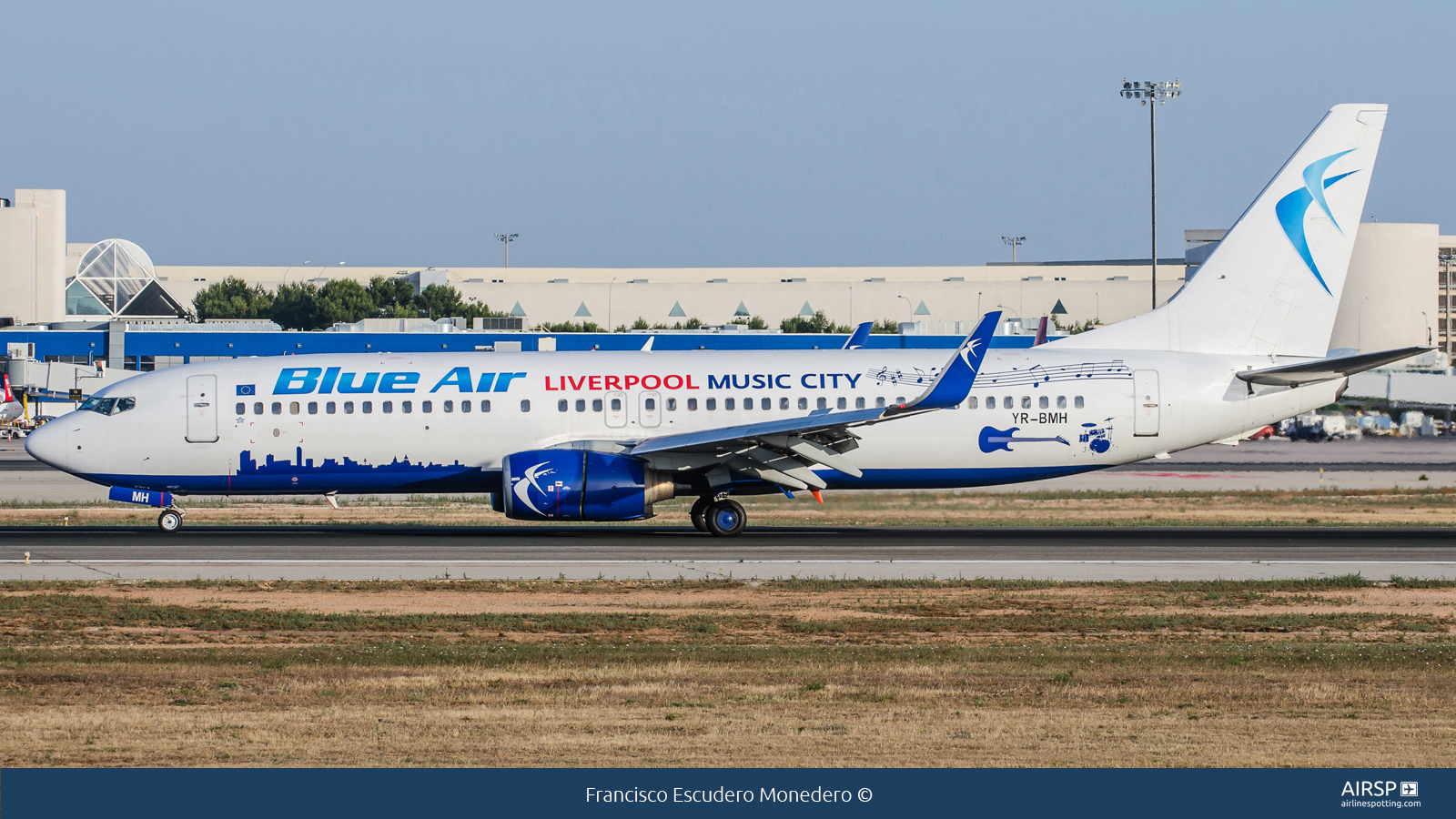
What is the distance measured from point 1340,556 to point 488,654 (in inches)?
670

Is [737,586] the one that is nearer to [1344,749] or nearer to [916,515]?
[1344,749]

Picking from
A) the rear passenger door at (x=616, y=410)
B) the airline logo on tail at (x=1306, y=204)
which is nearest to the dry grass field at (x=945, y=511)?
the rear passenger door at (x=616, y=410)

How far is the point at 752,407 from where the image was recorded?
103 ft

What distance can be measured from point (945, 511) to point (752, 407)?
307 inches

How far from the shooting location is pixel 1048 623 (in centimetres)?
1903

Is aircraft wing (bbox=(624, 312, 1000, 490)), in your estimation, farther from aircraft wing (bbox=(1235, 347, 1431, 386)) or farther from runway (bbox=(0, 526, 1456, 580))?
aircraft wing (bbox=(1235, 347, 1431, 386))

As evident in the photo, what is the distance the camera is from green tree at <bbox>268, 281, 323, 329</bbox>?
5768 inches

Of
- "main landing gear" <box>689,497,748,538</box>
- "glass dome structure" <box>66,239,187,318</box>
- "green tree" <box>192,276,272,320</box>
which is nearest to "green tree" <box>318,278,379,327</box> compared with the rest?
"green tree" <box>192,276,272,320</box>

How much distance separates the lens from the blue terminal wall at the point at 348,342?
80.9 metres

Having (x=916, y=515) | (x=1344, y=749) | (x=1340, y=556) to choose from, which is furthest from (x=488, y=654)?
(x=916, y=515)

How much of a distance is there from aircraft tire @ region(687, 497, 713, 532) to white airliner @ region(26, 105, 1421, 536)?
0.08 meters

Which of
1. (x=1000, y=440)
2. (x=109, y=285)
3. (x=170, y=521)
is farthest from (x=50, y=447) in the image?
(x=109, y=285)

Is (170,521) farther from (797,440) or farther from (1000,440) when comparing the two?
(1000,440)

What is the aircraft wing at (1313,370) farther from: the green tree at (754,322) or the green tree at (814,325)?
the green tree at (754,322)
